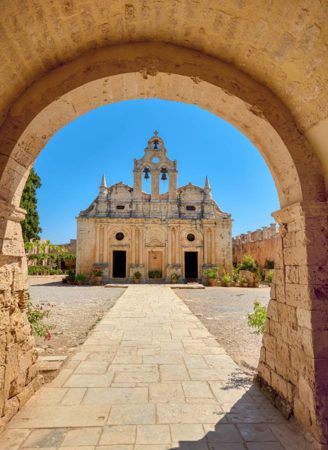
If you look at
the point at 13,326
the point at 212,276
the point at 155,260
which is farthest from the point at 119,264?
the point at 13,326

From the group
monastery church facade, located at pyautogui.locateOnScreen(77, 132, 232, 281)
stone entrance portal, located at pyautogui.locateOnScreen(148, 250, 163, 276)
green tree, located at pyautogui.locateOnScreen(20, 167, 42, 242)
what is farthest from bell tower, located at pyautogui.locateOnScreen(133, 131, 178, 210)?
green tree, located at pyautogui.locateOnScreen(20, 167, 42, 242)

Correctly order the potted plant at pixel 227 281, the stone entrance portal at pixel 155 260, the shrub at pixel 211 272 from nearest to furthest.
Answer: the potted plant at pixel 227 281 → the shrub at pixel 211 272 → the stone entrance portal at pixel 155 260

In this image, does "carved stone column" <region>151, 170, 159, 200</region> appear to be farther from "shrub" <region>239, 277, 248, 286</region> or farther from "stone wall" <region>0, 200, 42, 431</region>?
"stone wall" <region>0, 200, 42, 431</region>

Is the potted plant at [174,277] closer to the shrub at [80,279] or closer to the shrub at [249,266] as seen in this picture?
the shrub at [249,266]

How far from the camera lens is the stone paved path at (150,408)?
2.77 m

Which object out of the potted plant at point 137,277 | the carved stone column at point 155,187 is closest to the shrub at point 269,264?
the potted plant at point 137,277

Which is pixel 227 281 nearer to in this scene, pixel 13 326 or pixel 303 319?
pixel 303 319

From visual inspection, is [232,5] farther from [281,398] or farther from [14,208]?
[281,398]

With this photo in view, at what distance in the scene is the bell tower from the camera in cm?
2684

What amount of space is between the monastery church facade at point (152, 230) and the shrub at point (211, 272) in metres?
0.95

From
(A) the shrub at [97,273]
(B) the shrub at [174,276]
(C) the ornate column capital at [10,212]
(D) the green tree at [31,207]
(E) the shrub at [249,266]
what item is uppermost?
(D) the green tree at [31,207]

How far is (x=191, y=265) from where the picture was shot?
27.3 meters

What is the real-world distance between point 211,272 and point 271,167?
69.3ft

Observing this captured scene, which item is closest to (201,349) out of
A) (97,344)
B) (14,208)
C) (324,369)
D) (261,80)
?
(97,344)
